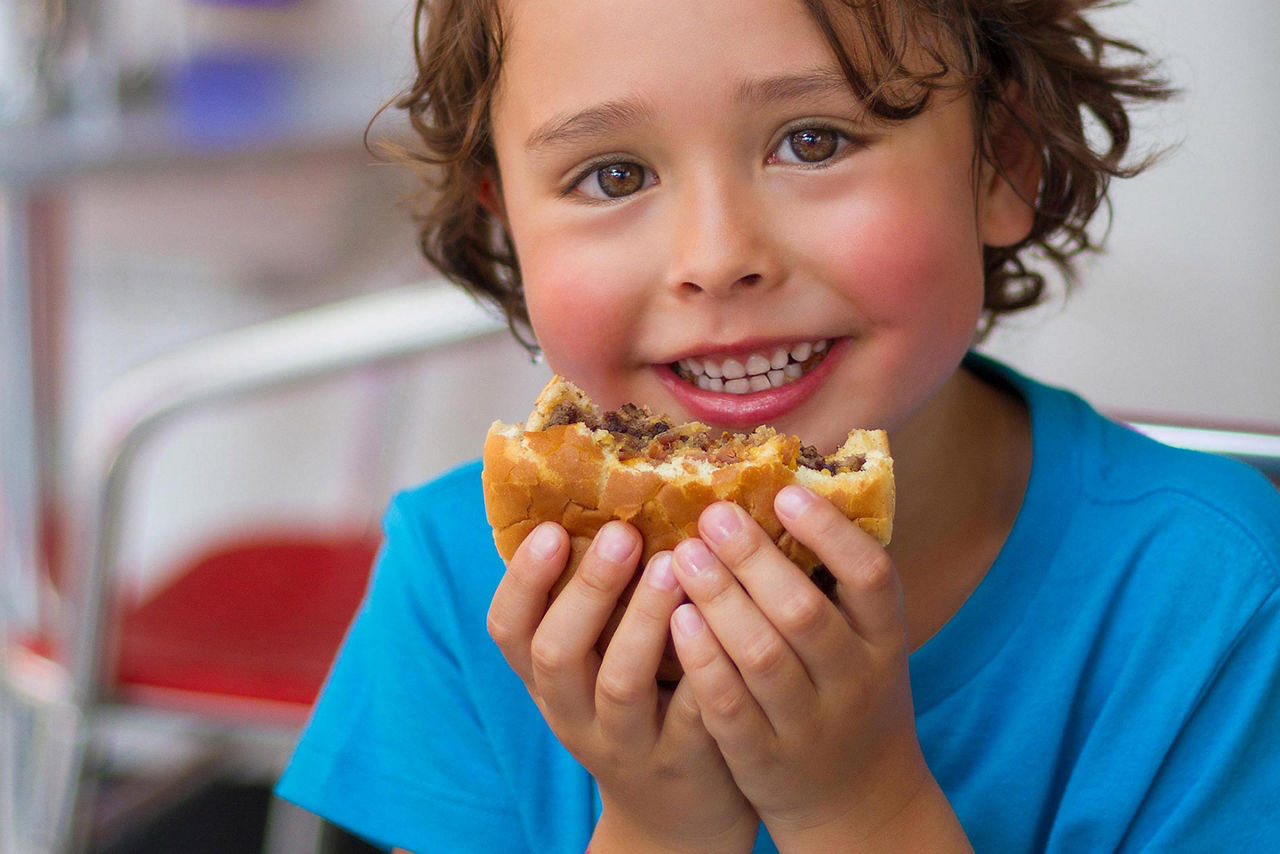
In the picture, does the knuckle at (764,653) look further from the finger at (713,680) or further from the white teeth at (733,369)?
the white teeth at (733,369)

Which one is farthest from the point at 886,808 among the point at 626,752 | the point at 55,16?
the point at 55,16

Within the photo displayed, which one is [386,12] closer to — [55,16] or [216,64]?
[216,64]

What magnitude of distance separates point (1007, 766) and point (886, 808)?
19 cm

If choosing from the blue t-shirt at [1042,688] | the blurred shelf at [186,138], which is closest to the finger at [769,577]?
the blue t-shirt at [1042,688]

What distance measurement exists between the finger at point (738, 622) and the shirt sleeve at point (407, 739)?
360mm

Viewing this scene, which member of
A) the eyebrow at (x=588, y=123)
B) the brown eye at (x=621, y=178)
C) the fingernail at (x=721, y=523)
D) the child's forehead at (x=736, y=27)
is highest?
the child's forehead at (x=736, y=27)

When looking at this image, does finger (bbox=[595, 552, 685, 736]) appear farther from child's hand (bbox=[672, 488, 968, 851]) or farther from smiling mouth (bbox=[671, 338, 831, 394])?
smiling mouth (bbox=[671, 338, 831, 394])

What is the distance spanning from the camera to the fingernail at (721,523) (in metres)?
0.78

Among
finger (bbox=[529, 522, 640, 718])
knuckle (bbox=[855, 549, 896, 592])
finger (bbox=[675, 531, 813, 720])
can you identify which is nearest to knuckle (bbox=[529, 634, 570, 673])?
finger (bbox=[529, 522, 640, 718])

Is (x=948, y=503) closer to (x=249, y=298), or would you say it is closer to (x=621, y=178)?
(x=621, y=178)

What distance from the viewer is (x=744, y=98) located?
2.79ft

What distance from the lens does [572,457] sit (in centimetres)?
81

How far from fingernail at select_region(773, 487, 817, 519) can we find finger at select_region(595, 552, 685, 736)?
82 millimetres

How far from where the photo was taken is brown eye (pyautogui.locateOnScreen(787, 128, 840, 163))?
892 mm
